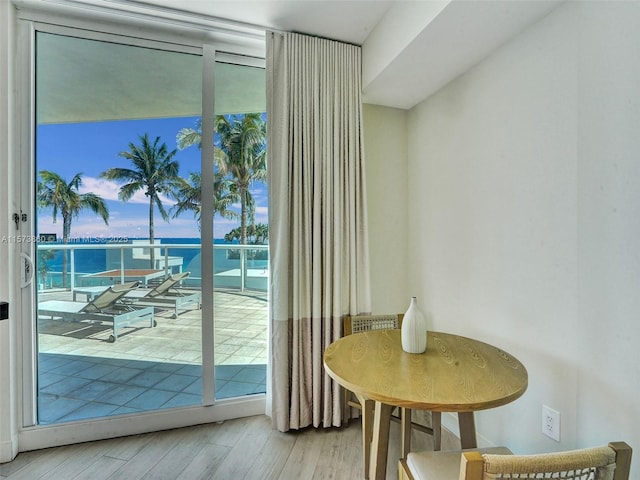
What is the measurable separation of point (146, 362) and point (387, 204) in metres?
2.03

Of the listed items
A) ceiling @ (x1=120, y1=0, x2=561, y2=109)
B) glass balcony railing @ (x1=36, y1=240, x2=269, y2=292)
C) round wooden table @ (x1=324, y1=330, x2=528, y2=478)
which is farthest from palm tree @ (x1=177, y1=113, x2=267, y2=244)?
round wooden table @ (x1=324, y1=330, x2=528, y2=478)

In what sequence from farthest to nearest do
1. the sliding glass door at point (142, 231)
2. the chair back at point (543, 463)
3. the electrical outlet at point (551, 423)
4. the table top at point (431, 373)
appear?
the sliding glass door at point (142, 231)
the electrical outlet at point (551, 423)
the table top at point (431, 373)
the chair back at point (543, 463)

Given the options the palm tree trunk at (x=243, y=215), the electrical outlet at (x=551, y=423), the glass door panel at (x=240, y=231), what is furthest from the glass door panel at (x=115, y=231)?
the electrical outlet at (x=551, y=423)

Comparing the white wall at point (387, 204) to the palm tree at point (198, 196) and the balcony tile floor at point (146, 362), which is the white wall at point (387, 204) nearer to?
the balcony tile floor at point (146, 362)

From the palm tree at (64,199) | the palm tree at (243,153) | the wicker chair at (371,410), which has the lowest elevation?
the wicker chair at (371,410)

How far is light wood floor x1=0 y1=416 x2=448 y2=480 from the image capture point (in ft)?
5.48

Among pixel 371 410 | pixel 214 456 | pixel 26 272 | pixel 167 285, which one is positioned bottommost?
pixel 214 456

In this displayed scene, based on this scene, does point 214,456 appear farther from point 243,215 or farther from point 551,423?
point 551,423

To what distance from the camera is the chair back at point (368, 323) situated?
6.47 ft

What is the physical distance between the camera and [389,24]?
1.86 metres

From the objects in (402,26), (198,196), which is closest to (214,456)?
(198,196)

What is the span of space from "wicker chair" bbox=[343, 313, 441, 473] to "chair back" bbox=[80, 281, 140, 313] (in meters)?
1.44

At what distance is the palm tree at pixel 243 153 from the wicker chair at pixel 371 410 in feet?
3.17

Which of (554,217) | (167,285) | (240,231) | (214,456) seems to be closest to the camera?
(554,217)
